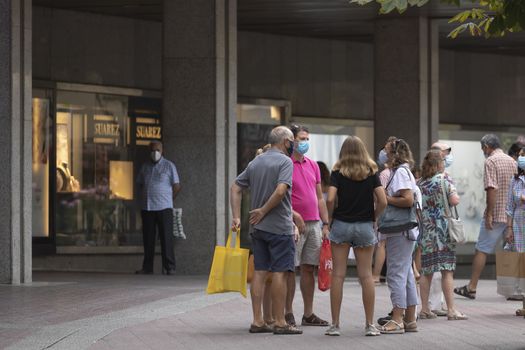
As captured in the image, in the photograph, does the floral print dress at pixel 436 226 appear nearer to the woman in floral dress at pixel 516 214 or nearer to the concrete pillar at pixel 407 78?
the woman in floral dress at pixel 516 214

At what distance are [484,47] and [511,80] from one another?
63.7 inches

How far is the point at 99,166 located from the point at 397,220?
484 inches

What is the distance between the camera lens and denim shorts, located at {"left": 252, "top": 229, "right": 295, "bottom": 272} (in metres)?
11.0

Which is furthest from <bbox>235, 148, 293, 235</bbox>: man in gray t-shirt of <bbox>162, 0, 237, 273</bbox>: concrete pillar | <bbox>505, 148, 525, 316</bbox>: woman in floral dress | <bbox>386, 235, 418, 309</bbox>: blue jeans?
<bbox>162, 0, 237, 273</bbox>: concrete pillar

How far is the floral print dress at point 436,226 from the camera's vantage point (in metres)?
12.5

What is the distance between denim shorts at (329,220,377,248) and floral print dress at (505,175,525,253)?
3066mm

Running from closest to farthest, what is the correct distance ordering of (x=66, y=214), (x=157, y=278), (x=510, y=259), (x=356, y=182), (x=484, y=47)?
(x=356, y=182)
(x=510, y=259)
(x=157, y=278)
(x=66, y=214)
(x=484, y=47)

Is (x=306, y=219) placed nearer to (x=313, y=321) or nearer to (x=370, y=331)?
(x=313, y=321)

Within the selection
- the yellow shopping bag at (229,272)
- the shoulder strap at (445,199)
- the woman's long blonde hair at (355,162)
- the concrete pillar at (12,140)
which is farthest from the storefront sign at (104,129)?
the woman's long blonde hair at (355,162)

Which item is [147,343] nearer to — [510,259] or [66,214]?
[510,259]

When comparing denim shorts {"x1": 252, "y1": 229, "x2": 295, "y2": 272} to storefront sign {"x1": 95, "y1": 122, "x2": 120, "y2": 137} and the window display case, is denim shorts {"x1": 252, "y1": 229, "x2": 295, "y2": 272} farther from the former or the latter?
storefront sign {"x1": 95, "y1": 122, "x2": 120, "y2": 137}

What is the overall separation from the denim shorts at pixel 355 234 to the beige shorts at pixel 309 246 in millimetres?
639

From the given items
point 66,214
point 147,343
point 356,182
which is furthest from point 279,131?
point 66,214

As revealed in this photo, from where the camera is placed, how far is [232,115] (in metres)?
19.0
